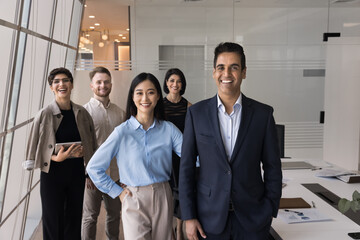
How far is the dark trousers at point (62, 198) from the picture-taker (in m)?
2.80

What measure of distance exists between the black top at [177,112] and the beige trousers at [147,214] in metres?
1.71

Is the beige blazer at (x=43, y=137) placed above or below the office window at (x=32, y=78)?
below

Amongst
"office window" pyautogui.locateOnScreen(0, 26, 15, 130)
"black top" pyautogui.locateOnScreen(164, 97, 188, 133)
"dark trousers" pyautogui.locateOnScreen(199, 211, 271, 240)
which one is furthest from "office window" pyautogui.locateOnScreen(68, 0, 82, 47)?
"dark trousers" pyautogui.locateOnScreen(199, 211, 271, 240)

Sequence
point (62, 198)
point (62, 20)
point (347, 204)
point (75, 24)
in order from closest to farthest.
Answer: point (347, 204)
point (62, 198)
point (62, 20)
point (75, 24)

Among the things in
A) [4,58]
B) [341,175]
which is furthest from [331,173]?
[4,58]

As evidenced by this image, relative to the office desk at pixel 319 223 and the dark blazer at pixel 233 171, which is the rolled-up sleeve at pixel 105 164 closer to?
the dark blazer at pixel 233 171

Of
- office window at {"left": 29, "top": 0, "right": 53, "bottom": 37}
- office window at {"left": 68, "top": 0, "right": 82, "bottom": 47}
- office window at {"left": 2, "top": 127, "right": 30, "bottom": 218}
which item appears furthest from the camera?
office window at {"left": 68, "top": 0, "right": 82, "bottom": 47}

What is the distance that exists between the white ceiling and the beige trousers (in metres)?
4.57

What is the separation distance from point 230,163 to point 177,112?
206 cm

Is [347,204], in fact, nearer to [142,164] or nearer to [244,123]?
[244,123]

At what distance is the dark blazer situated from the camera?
5.50 ft

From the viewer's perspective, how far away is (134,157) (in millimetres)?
1950

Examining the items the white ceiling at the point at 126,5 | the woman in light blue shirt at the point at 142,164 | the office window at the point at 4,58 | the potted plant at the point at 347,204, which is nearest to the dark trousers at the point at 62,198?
the office window at the point at 4,58

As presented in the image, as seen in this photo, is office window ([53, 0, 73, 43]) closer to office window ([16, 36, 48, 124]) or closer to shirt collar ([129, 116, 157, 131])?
office window ([16, 36, 48, 124])
